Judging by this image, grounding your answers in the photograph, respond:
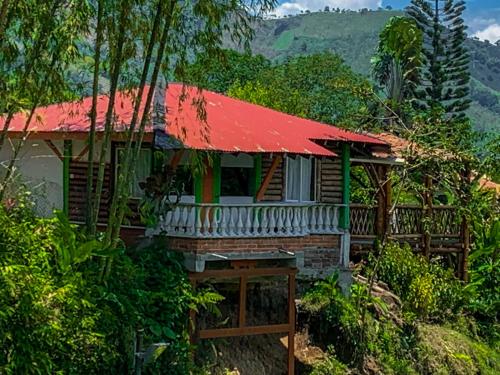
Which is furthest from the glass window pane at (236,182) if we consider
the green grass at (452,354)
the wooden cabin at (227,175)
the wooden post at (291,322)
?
the green grass at (452,354)

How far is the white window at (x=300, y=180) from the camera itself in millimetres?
14195

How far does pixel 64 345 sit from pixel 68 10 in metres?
4.10

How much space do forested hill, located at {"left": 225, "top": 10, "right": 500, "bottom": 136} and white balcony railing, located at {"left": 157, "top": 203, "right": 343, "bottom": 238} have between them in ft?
249

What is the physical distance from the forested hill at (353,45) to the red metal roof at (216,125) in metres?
74.1

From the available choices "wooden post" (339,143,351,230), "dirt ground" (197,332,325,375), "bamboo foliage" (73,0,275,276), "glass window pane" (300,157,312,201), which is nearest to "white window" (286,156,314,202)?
"glass window pane" (300,157,312,201)

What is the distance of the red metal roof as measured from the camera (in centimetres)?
1150

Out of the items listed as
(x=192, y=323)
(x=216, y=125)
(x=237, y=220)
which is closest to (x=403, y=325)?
(x=237, y=220)

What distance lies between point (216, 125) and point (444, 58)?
21.7 meters

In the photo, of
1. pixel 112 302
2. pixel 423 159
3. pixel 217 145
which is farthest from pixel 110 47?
pixel 423 159

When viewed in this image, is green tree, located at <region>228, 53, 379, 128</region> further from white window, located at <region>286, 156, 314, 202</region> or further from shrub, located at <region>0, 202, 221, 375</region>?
shrub, located at <region>0, 202, 221, 375</region>

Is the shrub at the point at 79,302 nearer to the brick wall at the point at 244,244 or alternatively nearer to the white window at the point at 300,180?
the brick wall at the point at 244,244

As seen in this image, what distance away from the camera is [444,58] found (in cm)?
3203

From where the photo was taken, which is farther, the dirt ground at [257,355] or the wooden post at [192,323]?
the dirt ground at [257,355]

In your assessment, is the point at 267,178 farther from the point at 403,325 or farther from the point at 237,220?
the point at 403,325
